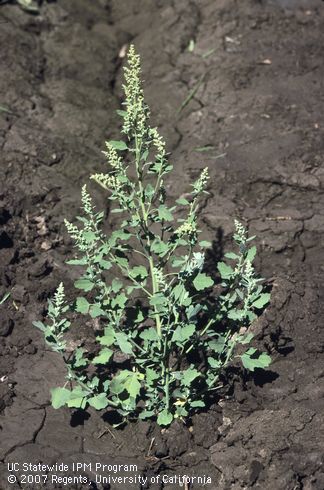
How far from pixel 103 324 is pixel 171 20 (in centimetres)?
335

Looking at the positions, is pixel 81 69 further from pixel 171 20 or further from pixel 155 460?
pixel 155 460

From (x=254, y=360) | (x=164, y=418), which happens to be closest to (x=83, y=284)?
(x=164, y=418)

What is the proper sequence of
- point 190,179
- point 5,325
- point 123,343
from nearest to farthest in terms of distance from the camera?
1. point 123,343
2. point 5,325
3. point 190,179

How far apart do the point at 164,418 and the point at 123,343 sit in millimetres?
444

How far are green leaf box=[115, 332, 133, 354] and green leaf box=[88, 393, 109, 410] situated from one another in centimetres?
28

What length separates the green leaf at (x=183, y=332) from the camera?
9.00ft

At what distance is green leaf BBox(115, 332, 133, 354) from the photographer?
279cm

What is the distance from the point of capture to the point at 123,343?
2805mm

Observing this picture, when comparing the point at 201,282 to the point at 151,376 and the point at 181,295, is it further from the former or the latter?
the point at 151,376

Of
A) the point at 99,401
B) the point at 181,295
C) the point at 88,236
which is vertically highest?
the point at 88,236

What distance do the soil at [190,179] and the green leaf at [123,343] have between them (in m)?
0.58

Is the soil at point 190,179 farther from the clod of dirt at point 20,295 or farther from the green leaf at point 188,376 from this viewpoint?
the green leaf at point 188,376

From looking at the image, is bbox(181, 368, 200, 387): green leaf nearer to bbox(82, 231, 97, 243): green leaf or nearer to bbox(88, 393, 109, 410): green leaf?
bbox(88, 393, 109, 410): green leaf

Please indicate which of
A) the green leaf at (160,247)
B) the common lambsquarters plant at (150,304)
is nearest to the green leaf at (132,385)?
the common lambsquarters plant at (150,304)
